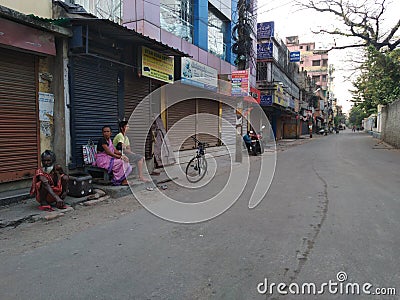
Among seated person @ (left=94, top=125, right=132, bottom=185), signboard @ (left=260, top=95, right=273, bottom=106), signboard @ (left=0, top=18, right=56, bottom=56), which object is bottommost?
seated person @ (left=94, top=125, right=132, bottom=185)

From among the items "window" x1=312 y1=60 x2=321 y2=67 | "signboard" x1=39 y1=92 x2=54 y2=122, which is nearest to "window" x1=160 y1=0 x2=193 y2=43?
"signboard" x1=39 y1=92 x2=54 y2=122

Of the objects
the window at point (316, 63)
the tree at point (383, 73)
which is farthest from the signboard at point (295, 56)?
the window at point (316, 63)

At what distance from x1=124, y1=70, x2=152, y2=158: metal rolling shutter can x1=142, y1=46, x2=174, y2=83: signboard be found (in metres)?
0.48

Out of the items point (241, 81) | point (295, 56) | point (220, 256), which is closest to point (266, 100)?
point (295, 56)

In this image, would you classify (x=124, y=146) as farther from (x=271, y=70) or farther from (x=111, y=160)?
(x=271, y=70)

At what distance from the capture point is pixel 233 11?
18328 millimetres

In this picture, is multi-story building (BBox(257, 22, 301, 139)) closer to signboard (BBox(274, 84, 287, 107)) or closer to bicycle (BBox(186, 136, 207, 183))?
signboard (BBox(274, 84, 287, 107))

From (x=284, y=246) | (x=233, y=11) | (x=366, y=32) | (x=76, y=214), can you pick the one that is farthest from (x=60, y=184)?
Result: (x=366, y=32)

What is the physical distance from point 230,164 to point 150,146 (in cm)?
390

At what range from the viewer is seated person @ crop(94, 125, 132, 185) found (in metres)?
7.38

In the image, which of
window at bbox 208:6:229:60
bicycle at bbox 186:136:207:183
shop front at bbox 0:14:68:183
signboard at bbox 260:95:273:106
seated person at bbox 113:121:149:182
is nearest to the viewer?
shop front at bbox 0:14:68:183

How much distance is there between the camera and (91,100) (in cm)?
802

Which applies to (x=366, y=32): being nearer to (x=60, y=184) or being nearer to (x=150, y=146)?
(x=150, y=146)

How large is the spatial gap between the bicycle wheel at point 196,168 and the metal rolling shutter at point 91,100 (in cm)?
235
